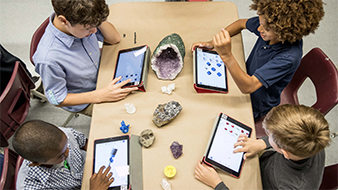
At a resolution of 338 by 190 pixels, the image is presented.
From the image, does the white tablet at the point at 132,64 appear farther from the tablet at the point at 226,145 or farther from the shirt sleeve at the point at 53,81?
the tablet at the point at 226,145

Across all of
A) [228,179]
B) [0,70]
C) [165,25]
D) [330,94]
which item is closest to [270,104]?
[330,94]

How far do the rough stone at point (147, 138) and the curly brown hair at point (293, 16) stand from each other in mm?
859

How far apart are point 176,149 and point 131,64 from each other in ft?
2.07

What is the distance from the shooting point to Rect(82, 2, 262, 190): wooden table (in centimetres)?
121

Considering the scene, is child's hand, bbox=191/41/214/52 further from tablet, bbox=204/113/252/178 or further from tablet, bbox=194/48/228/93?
tablet, bbox=204/113/252/178

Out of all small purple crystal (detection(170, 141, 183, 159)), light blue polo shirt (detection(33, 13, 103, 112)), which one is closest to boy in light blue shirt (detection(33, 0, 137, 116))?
light blue polo shirt (detection(33, 13, 103, 112))

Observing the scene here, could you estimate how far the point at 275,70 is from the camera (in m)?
1.24

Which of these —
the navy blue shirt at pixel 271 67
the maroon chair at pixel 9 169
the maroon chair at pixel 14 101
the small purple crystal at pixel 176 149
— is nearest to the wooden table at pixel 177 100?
the small purple crystal at pixel 176 149

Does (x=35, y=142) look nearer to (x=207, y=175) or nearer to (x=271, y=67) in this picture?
(x=207, y=175)

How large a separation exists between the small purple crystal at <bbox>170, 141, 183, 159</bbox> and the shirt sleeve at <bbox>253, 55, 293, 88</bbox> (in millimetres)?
583

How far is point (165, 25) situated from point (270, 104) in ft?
3.05

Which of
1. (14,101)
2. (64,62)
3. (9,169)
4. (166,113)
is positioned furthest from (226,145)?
(14,101)

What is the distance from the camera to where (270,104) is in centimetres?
149

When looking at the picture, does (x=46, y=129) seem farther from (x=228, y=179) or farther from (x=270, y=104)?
(x=270, y=104)
